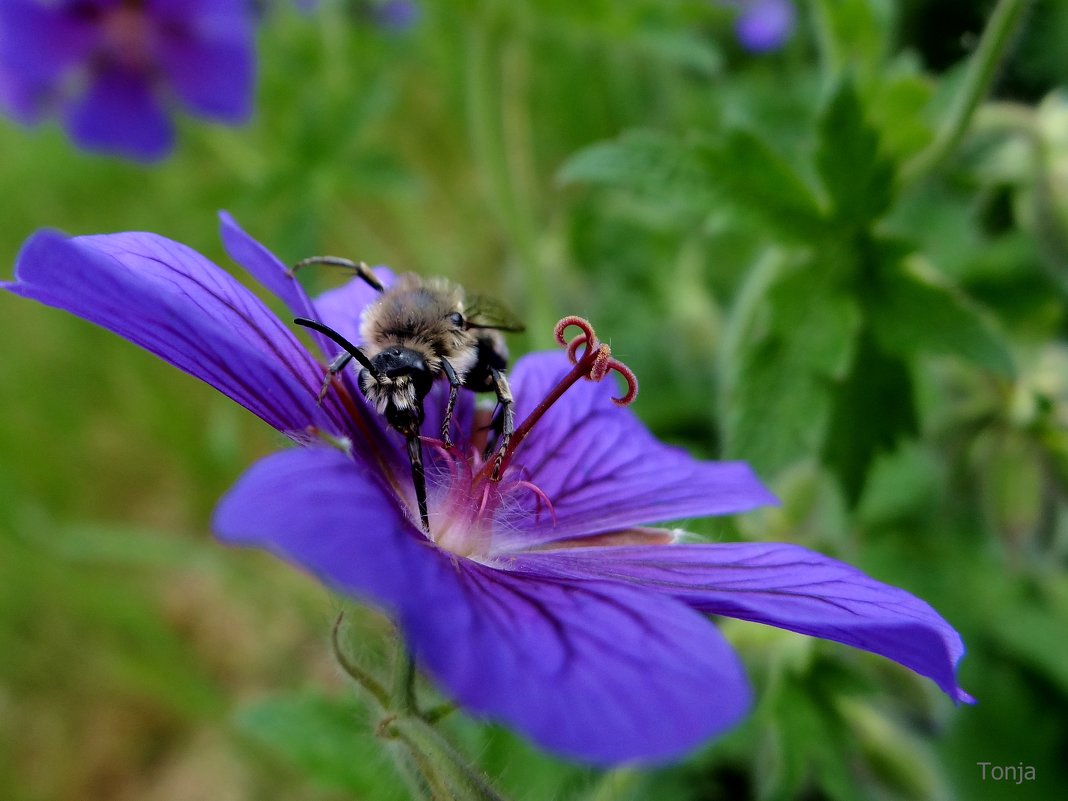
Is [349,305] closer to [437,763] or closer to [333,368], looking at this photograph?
[333,368]

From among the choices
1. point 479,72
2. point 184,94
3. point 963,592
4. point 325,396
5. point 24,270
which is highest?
point 184,94

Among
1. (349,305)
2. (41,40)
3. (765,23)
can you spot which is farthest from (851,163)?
(41,40)

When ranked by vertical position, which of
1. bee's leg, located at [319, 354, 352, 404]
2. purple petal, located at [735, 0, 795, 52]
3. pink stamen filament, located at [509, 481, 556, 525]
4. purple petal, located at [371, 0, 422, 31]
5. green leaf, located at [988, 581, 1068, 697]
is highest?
purple petal, located at [371, 0, 422, 31]

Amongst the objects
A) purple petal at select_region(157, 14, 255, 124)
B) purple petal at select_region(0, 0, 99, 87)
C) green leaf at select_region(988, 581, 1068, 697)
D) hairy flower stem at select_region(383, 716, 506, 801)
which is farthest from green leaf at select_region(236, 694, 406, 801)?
purple petal at select_region(0, 0, 99, 87)

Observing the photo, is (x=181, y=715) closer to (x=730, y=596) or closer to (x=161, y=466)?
(x=161, y=466)

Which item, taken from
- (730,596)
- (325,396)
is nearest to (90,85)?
(325,396)

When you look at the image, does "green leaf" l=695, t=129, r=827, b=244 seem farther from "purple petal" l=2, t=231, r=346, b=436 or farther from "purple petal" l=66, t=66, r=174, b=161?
"purple petal" l=66, t=66, r=174, b=161

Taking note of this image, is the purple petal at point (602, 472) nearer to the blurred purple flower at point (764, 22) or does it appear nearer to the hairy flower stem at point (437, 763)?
the hairy flower stem at point (437, 763)
